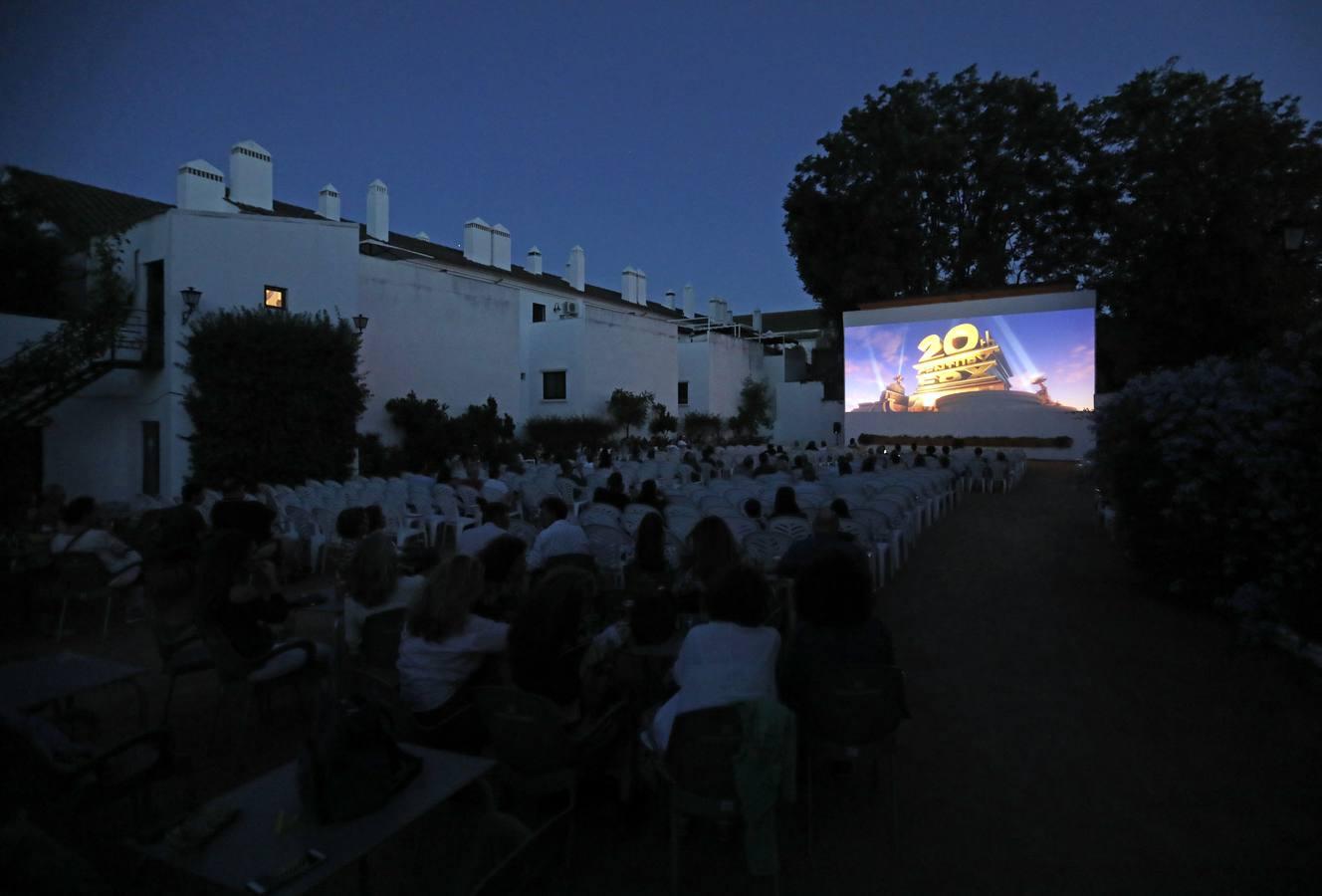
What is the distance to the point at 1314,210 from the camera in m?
19.1

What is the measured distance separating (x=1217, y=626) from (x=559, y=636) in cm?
583

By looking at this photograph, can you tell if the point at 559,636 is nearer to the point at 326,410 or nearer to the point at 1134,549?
the point at 1134,549

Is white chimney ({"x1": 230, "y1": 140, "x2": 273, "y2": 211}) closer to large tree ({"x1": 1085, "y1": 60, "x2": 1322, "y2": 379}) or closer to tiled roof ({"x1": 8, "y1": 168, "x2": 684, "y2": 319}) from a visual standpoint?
tiled roof ({"x1": 8, "y1": 168, "x2": 684, "y2": 319})

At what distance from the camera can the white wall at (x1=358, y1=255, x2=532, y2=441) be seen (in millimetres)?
18844

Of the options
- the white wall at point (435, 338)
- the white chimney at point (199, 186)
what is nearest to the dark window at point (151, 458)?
the white wall at point (435, 338)

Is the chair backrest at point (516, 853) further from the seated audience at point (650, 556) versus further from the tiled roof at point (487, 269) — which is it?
the tiled roof at point (487, 269)

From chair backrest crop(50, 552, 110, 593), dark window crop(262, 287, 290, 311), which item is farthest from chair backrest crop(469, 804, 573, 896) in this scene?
dark window crop(262, 287, 290, 311)

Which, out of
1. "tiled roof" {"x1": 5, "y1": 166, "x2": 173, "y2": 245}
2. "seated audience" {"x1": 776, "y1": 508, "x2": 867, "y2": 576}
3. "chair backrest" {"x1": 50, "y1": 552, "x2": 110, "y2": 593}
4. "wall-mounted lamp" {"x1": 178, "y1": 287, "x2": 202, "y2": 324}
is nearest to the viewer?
"seated audience" {"x1": 776, "y1": 508, "x2": 867, "y2": 576}

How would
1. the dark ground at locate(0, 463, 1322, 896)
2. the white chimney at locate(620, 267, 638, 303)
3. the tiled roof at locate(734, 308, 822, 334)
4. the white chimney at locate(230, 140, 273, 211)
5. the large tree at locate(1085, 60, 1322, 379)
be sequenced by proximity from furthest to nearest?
the tiled roof at locate(734, 308, 822, 334) < the white chimney at locate(620, 267, 638, 303) < the white chimney at locate(230, 140, 273, 211) < the large tree at locate(1085, 60, 1322, 379) < the dark ground at locate(0, 463, 1322, 896)

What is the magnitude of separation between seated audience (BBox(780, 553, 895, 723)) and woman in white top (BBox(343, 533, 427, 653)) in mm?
2049

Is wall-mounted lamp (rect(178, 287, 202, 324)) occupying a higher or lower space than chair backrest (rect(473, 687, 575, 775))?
higher

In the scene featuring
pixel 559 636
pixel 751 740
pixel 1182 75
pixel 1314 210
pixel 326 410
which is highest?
pixel 1182 75

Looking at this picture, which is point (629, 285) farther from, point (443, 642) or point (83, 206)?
point (443, 642)

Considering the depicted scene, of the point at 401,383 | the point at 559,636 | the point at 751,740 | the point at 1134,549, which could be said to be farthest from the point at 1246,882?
the point at 401,383
